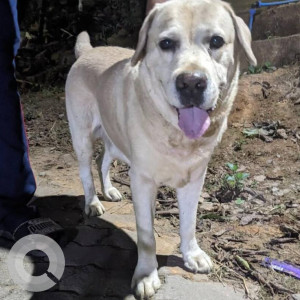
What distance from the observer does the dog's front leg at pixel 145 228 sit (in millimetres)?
2439

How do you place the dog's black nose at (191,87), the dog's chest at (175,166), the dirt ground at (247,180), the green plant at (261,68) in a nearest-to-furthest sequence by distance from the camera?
the dog's black nose at (191,87) → the dog's chest at (175,166) → the dirt ground at (247,180) → the green plant at (261,68)

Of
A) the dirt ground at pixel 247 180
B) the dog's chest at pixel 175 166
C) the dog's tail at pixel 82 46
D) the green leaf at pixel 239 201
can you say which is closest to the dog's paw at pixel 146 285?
the dirt ground at pixel 247 180

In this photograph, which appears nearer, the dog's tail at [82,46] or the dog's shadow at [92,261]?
the dog's shadow at [92,261]

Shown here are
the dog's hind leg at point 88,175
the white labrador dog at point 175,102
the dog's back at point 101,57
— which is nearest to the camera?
the white labrador dog at point 175,102

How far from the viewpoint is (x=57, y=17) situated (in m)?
7.06

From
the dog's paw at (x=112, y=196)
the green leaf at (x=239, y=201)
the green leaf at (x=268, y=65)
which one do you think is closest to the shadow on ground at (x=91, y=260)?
the dog's paw at (x=112, y=196)

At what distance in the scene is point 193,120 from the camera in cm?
221

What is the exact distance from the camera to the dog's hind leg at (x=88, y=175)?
3.25m

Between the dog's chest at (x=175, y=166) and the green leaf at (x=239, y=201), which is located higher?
the dog's chest at (x=175, y=166)

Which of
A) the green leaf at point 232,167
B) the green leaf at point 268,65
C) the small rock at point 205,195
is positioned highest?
the green leaf at point 268,65

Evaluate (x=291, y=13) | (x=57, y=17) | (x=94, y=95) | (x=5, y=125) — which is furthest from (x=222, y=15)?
(x=57, y=17)

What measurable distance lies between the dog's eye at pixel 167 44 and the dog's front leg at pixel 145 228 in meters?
0.68

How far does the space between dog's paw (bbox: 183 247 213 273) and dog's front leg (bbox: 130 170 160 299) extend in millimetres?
224

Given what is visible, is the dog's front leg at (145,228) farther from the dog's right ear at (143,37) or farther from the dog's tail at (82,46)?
the dog's tail at (82,46)
